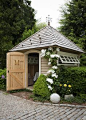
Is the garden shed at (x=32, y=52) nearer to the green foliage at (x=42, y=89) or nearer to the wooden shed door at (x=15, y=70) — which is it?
the wooden shed door at (x=15, y=70)

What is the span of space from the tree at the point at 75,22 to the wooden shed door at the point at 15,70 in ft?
19.5

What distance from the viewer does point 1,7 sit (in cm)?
1107

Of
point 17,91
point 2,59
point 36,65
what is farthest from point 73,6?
point 17,91

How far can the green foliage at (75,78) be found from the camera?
516 cm

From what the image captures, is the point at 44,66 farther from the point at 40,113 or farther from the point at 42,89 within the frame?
the point at 40,113

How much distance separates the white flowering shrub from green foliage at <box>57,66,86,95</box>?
370 millimetres

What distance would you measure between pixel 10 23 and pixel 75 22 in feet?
21.7

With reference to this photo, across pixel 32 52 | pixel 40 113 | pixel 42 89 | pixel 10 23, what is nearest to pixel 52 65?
pixel 42 89

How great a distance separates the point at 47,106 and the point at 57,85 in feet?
3.93

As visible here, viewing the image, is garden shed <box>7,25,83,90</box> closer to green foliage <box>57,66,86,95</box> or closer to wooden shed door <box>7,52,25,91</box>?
wooden shed door <box>7,52,25,91</box>

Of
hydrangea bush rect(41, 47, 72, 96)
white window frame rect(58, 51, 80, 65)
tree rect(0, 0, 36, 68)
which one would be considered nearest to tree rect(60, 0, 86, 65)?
white window frame rect(58, 51, 80, 65)

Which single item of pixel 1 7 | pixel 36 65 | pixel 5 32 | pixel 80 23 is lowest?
pixel 36 65

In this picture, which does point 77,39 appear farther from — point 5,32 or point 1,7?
point 1,7

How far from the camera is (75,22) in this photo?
10523mm
